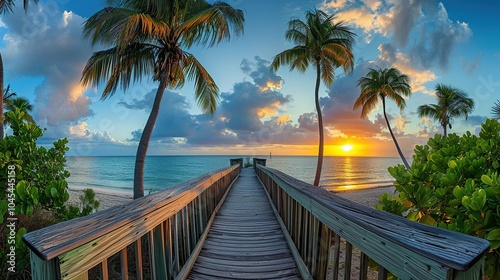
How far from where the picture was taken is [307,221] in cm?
274

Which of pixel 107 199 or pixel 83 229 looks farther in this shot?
pixel 107 199

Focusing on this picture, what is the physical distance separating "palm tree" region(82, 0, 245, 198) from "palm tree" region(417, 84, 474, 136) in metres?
26.3

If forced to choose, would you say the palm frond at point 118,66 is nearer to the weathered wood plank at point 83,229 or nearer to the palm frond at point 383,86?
the weathered wood plank at point 83,229

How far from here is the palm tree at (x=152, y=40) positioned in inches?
A: 331

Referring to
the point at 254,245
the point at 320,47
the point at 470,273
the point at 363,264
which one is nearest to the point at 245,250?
the point at 254,245

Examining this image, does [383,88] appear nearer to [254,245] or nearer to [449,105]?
[449,105]

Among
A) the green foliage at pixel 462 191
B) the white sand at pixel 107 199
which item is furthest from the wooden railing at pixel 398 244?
the white sand at pixel 107 199

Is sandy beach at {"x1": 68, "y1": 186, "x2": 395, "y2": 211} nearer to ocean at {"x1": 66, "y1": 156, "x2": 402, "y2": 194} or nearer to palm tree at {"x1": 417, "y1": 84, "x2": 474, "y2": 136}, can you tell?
ocean at {"x1": 66, "y1": 156, "x2": 402, "y2": 194}

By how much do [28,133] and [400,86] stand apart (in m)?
25.2

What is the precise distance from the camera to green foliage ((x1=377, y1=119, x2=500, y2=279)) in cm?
150

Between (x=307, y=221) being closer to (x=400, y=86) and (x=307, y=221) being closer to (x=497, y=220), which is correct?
(x=497, y=220)

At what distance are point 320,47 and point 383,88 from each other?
10.3 metres

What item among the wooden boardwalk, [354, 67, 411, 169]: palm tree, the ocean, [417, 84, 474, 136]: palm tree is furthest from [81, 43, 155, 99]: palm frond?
[417, 84, 474, 136]: palm tree

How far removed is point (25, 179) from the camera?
3.48m
